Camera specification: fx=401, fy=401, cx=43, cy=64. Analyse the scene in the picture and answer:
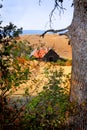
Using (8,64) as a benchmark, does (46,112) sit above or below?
below

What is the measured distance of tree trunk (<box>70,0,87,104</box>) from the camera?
9914 millimetres

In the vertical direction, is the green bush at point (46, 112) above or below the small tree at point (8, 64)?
below

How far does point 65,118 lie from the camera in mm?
9250

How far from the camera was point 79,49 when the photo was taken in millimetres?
10055

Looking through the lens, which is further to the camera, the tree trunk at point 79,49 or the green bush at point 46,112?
the tree trunk at point 79,49

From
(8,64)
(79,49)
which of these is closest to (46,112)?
(8,64)

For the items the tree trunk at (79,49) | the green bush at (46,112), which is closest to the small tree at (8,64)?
the green bush at (46,112)

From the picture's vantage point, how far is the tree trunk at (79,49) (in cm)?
991

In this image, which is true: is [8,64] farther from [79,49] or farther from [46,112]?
[79,49]

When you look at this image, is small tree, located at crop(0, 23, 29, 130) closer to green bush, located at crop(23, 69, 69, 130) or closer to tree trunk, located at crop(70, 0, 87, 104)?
green bush, located at crop(23, 69, 69, 130)

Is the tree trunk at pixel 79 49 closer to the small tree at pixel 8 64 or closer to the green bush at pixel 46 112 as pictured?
the green bush at pixel 46 112

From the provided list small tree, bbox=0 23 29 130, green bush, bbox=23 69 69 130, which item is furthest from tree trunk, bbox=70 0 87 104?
small tree, bbox=0 23 29 130

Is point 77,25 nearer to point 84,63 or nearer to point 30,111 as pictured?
point 84,63

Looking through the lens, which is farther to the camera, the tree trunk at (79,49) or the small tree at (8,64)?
the tree trunk at (79,49)
